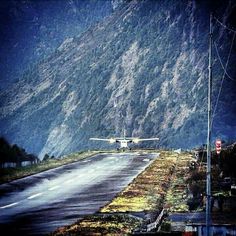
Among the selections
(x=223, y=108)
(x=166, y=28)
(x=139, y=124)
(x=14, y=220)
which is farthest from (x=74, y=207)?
(x=166, y=28)

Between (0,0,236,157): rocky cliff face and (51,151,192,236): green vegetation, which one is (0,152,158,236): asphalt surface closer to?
(51,151,192,236): green vegetation

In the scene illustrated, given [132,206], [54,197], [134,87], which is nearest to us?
[132,206]

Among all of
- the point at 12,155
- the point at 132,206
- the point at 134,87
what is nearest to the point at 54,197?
the point at 132,206

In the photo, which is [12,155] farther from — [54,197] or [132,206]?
[132,206]

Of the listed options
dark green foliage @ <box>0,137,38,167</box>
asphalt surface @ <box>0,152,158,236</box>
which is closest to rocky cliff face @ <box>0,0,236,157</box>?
dark green foliage @ <box>0,137,38,167</box>

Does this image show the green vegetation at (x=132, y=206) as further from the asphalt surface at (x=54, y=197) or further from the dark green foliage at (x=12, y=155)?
the dark green foliage at (x=12, y=155)

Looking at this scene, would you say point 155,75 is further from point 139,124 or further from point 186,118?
point 186,118
